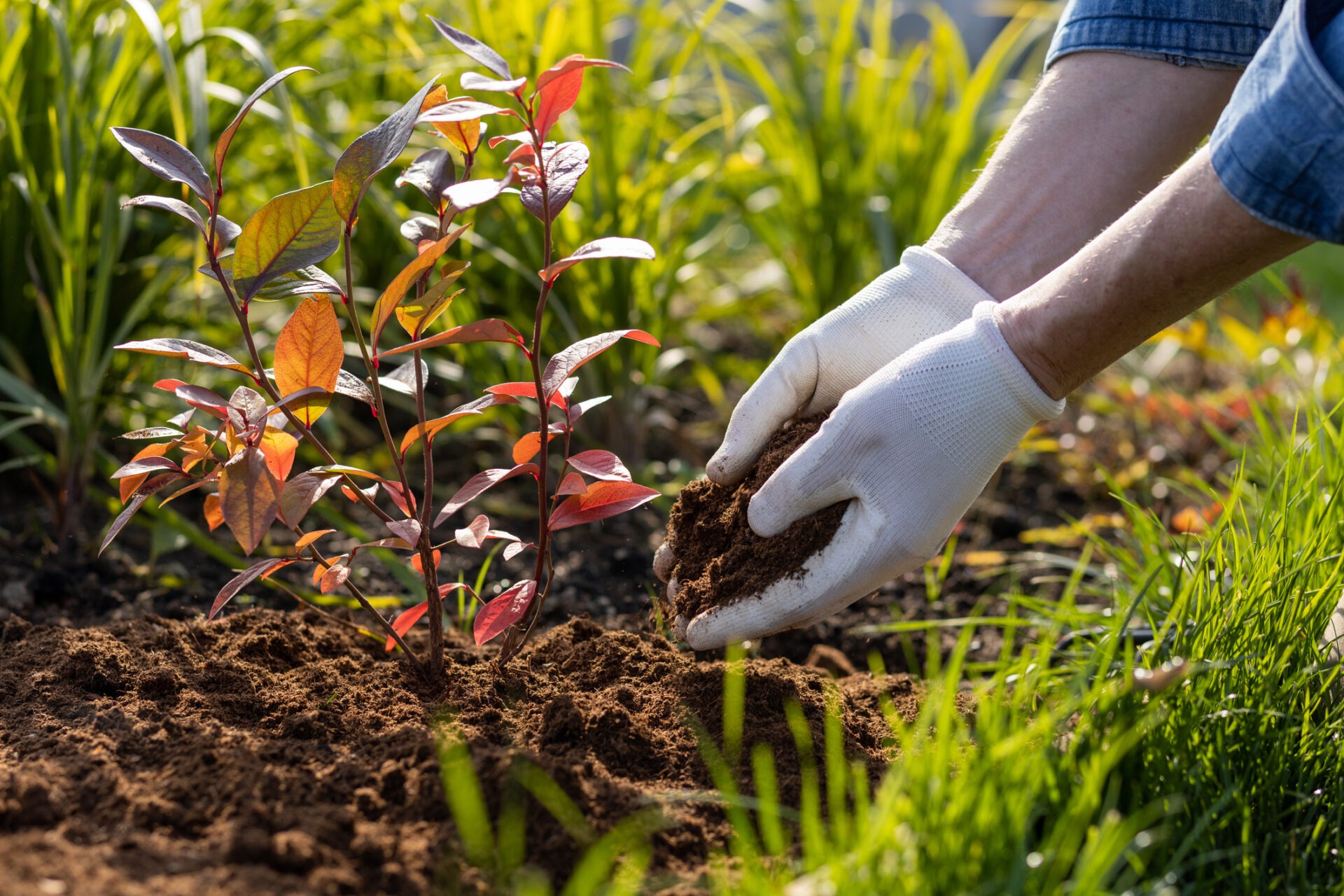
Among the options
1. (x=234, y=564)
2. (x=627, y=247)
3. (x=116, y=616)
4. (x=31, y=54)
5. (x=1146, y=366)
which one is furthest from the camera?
(x=1146, y=366)

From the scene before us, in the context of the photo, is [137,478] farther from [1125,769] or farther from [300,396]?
[1125,769]

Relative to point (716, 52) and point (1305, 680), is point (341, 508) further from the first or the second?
point (1305, 680)

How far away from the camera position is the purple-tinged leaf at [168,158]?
1137 mm

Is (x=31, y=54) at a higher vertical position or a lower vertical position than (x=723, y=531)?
higher

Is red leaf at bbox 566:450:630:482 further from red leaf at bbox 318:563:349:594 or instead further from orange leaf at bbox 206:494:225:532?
orange leaf at bbox 206:494:225:532

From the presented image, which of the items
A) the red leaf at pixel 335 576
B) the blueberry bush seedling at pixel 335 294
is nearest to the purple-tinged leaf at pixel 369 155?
the blueberry bush seedling at pixel 335 294

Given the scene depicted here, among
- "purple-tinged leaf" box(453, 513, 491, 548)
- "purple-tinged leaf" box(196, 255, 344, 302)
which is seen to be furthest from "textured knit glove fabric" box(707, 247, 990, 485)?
"purple-tinged leaf" box(196, 255, 344, 302)

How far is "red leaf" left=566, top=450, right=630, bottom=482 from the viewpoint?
129 cm

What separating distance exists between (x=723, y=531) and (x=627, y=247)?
549 mm

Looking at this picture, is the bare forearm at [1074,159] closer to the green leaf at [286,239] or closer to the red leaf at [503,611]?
the red leaf at [503,611]

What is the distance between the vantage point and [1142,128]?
1.66 meters

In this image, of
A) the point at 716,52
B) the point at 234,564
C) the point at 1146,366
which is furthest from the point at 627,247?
the point at 1146,366

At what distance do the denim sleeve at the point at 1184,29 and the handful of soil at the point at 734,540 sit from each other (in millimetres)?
784

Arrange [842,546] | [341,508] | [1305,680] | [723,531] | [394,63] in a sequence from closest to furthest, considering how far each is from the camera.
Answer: [1305,680] < [842,546] < [723,531] < [341,508] < [394,63]
